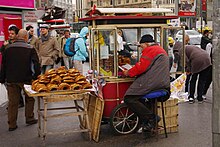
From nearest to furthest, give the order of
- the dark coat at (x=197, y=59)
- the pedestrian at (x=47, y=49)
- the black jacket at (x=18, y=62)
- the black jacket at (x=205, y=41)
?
1. the black jacket at (x=18, y=62)
2. the dark coat at (x=197, y=59)
3. the pedestrian at (x=47, y=49)
4. the black jacket at (x=205, y=41)

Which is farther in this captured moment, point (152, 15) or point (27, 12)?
point (27, 12)

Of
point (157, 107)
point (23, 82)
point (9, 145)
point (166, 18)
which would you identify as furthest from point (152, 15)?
point (9, 145)

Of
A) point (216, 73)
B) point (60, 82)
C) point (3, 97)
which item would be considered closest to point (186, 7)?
point (3, 97)

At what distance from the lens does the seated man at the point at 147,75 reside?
5.77m

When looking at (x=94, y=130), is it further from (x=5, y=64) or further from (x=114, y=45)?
(x=5, y=64)

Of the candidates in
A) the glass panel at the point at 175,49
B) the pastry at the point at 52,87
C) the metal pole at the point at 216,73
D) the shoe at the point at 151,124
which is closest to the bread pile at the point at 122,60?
the glass panel at the point at 175,49

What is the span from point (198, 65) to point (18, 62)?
13.7 ft

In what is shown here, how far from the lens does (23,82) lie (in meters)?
6.82

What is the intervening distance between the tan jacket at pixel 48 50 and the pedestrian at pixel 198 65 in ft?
11.4

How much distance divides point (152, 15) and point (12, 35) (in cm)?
258

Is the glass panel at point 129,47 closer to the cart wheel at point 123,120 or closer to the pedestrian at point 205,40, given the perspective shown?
the cart wheel at point 123,120

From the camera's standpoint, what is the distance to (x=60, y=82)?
5.88 metres

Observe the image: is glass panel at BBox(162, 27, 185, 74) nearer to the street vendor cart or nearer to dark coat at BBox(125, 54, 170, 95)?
the street vendor cart

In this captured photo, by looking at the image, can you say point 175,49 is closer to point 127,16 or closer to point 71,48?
point 127,16
